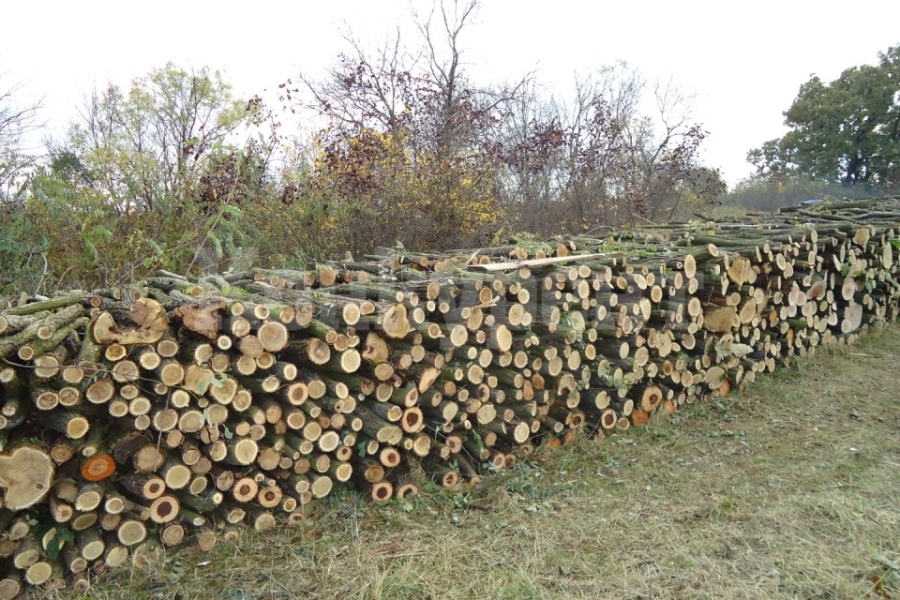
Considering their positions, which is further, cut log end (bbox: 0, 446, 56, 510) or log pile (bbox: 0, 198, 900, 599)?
log pile (bbox: 0, 198, 900, 599)

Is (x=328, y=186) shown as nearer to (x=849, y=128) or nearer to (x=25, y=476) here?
(x=25, y=476)

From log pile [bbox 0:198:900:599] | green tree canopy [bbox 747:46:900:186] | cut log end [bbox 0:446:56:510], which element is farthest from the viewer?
green tree canopy [bbox 747:46:900:186]

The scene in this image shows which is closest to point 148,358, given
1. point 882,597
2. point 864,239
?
point 882,597

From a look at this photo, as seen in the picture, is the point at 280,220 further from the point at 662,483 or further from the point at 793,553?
the point at 793,553

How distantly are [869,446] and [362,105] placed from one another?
9785mm

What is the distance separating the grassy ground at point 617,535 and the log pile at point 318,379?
18cm

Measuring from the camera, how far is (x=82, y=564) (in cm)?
255

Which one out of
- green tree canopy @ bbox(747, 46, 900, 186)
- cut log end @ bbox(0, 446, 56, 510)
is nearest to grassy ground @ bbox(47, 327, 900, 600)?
cut log end @ bbox(0, 446, 56, 510)

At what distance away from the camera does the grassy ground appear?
2.56 meters

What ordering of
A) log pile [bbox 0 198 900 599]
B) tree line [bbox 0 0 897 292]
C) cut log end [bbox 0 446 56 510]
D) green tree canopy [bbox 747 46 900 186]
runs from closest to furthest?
1. cut log end [bbox 0 446 56 510]
2. log pile [bbox 0 198 900 599]
3. tree line [bbox 0 0 897 292]
4. green tree canopy [bbox 747 46 900 186]

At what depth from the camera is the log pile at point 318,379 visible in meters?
2.51

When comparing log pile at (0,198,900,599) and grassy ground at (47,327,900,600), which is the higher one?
log pile at (0,198,900,599)

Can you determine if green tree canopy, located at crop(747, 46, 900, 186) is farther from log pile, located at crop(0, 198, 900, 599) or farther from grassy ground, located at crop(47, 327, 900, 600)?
grassy ground, located at crop(47, 327, 900, 600)

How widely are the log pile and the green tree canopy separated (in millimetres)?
21755
